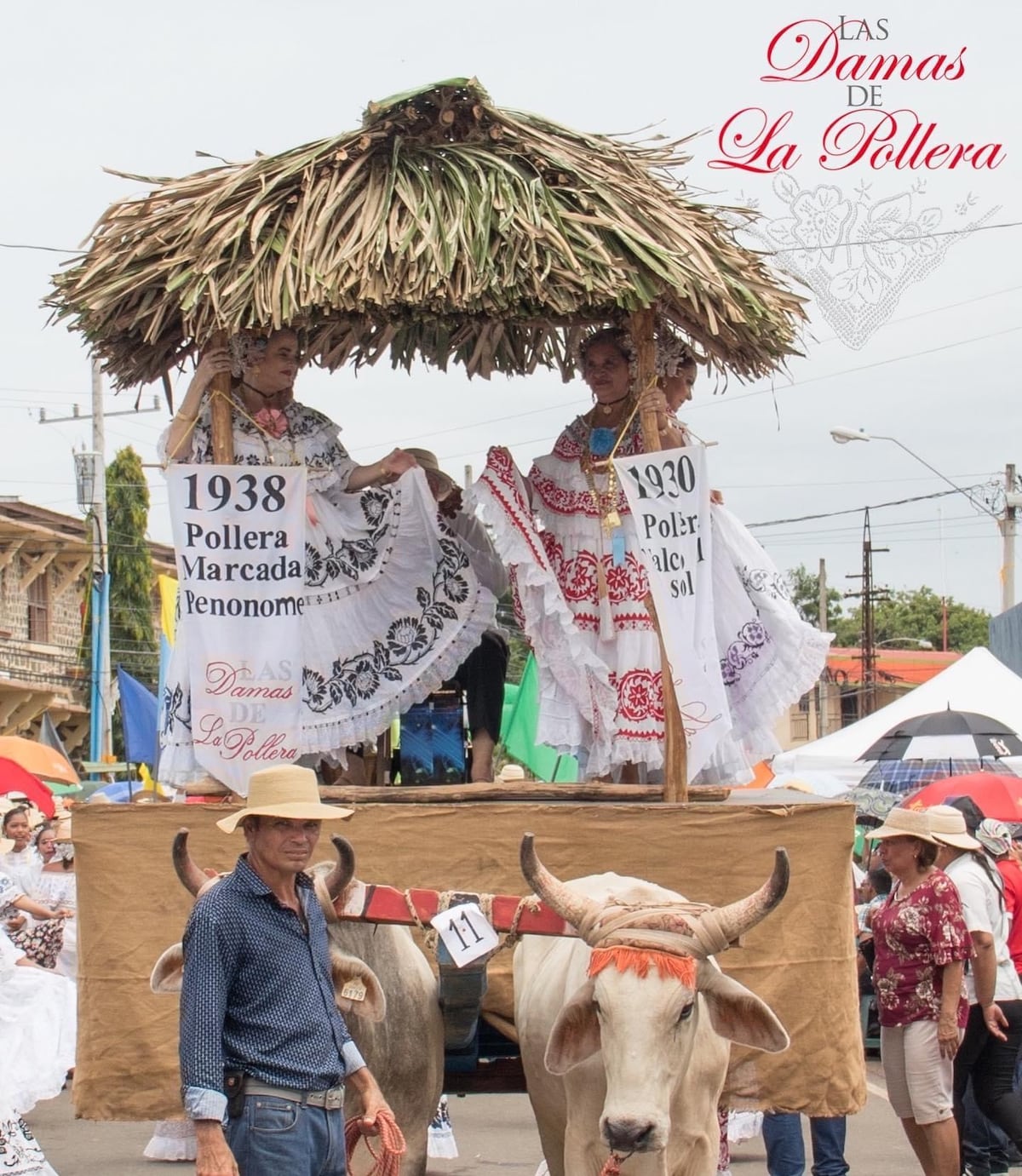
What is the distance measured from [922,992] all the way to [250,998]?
397 cm

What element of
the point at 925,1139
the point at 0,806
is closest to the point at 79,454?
the point at 0,806

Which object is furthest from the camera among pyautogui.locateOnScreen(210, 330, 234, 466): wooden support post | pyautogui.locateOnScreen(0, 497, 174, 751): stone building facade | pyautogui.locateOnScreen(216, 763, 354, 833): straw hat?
pyautogui.locateOnScreen(0, 497, 174, 751): stone building facade

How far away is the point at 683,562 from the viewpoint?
21.2 feet

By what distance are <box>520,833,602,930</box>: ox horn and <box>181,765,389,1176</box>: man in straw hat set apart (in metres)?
0.74

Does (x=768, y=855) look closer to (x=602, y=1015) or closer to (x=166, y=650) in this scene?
(x=602, y=1015)

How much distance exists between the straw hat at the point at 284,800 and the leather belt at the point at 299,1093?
0.64 m

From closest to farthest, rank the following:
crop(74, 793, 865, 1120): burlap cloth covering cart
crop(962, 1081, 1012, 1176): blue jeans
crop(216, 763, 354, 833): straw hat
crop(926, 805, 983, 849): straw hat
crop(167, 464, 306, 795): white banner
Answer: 1. crop(216, 763, 354, 833): straw hat
2. crop(74, 793, 865, 1120): burlap cloth covering cart
3. crop(167, 464, 306, 795): white banner
4. crop(926, 805, 983, 849): straw hat
5. crop(962, 1081, 1012, 1176): blue jeans

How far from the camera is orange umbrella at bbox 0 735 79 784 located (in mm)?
16984

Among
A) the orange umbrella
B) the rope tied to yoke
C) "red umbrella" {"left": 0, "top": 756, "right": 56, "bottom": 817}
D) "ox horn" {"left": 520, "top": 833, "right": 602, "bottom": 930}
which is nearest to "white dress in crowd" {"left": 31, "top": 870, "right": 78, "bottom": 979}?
"red umbrella" {"left": 0, "top": 756, "right": 56, "bottom": 817}

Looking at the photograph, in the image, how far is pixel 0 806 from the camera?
1442 centimetres

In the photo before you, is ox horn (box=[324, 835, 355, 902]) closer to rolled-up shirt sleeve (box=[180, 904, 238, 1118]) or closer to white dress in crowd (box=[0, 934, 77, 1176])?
rolled-up shirt sleeve (box=[180, 904, 238, 1118])

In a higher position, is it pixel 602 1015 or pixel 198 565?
pixel 198 565

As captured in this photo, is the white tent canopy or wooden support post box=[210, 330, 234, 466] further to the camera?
the white tent canopy

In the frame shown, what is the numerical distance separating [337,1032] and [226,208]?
2923mm
